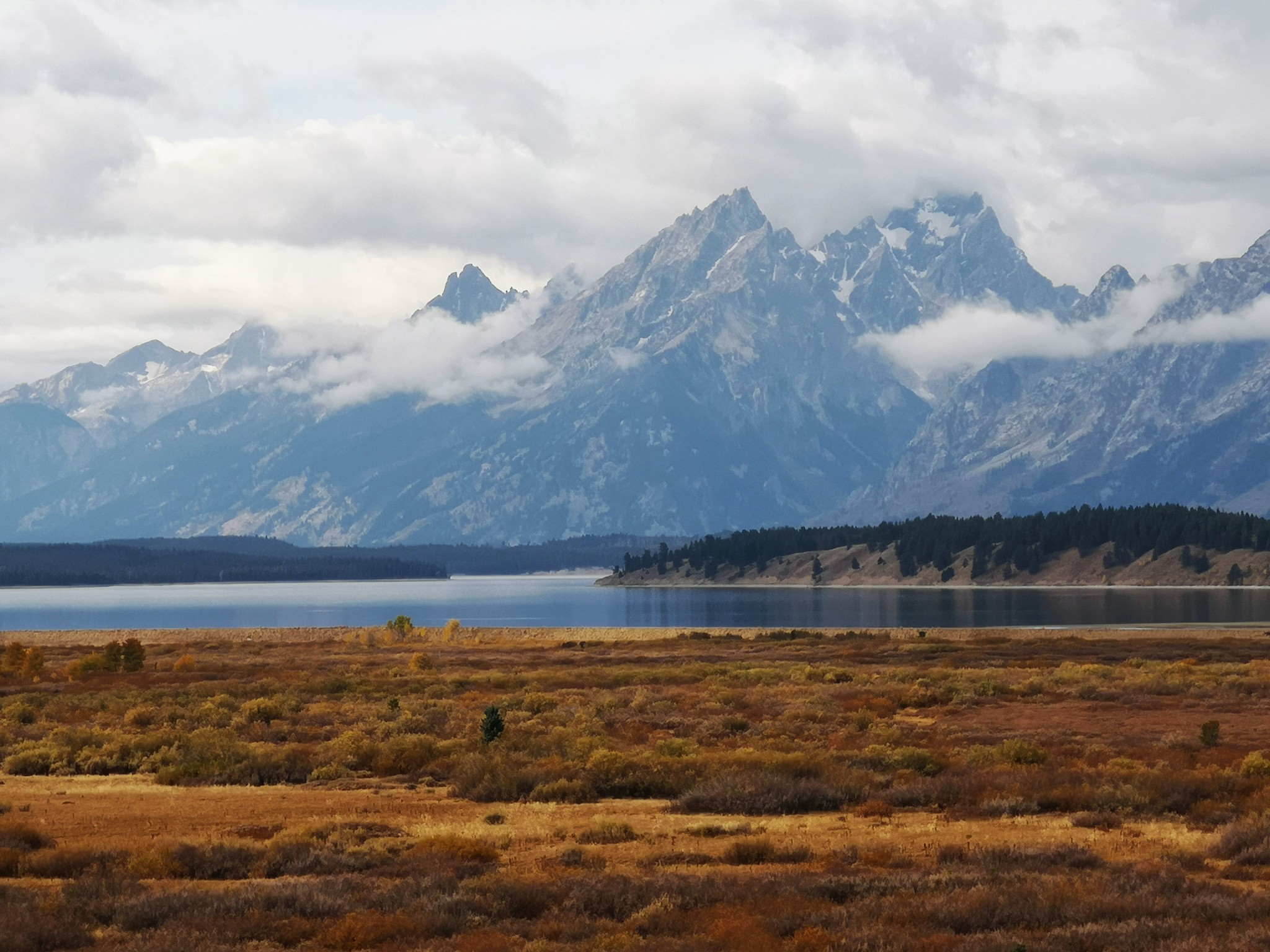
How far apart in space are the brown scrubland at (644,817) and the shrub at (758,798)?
0.06 meters

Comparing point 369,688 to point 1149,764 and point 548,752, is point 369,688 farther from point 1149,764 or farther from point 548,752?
point 1149,764

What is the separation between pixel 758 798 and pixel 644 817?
281cm

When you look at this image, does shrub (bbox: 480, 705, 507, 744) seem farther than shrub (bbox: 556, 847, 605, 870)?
Yes

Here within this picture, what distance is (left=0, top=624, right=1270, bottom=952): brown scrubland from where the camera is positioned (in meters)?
19.5

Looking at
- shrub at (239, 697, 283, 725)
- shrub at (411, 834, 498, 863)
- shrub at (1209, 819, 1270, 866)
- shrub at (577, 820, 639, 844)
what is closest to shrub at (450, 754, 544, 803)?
shrub at (577, 820, 639, 844)

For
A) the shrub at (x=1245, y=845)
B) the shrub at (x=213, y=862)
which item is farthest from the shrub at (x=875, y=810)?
the shrub at (x=213, y=862)

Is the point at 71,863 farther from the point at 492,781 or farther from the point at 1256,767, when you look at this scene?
the point at 1256,767

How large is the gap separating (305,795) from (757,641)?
87243mm

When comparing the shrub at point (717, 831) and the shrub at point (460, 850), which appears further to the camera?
the shrub at point (717, 831)

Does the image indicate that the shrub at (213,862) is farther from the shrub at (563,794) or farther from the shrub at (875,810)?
the shrub at (875,810)

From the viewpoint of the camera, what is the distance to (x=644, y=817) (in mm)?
30344

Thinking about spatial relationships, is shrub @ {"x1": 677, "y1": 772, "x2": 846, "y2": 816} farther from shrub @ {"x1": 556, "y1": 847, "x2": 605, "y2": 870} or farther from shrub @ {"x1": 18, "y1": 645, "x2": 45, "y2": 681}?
shrub @ {"x1": 18, "y1": 645, "x2": 45, "y2": 681}

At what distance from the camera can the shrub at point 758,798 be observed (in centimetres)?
3128

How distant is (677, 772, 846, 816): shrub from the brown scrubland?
0.20ft
